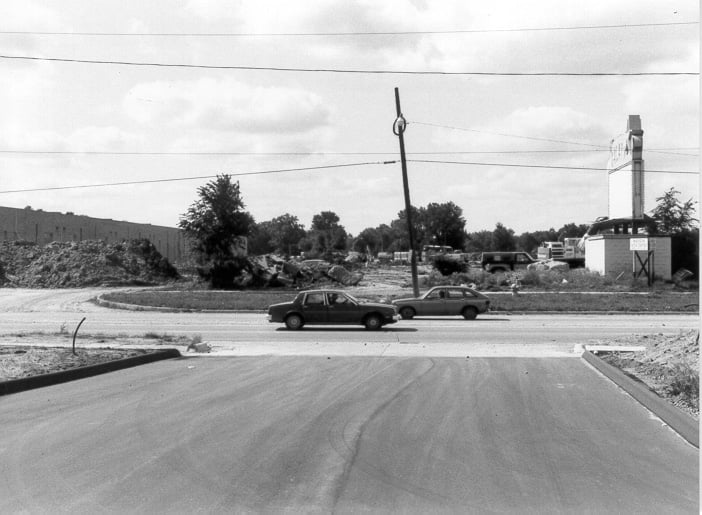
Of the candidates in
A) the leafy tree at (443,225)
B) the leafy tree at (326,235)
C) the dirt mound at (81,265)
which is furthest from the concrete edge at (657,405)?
the leafy tree at (443,225)

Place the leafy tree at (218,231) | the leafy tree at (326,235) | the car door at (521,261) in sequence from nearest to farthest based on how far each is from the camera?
1. the leafy tree at (218,231)
2. the car door at (521,261)
3. the leafy tree at (326,235)

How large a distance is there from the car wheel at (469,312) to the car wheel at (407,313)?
1904mm

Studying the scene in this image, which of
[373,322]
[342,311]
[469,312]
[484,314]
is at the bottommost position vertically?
[484,314]

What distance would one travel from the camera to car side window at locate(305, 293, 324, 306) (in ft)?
79.7

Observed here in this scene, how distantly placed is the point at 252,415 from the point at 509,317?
21386mm

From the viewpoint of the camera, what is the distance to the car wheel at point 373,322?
939 inches

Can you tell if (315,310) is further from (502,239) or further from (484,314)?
(502,239)

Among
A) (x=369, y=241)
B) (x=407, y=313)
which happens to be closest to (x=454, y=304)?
(x=407, y=313)

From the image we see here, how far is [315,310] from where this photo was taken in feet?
79.5

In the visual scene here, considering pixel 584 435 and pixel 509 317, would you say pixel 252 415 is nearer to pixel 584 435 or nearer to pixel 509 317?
pixel 584 435

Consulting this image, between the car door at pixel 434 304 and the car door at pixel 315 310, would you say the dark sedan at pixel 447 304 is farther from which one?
the car door at pixel 315 310

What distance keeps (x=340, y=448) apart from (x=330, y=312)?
16.3m

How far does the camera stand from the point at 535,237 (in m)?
173

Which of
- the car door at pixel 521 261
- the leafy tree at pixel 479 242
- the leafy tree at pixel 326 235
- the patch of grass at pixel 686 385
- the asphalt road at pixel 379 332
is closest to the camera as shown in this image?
the patch of grass at pixel 686 385
